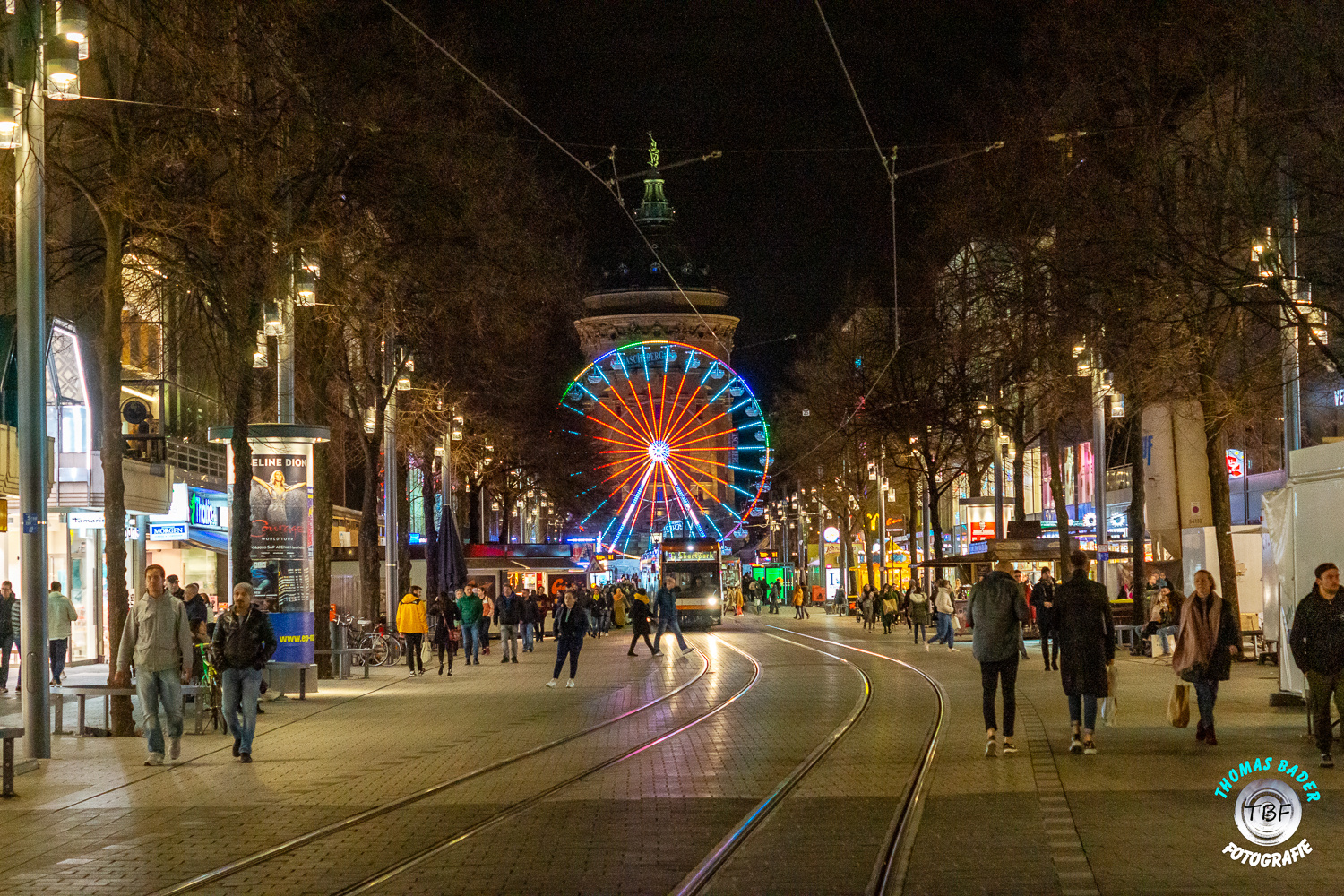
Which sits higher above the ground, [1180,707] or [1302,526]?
[1302,526]

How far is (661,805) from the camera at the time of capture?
1239 centimetres

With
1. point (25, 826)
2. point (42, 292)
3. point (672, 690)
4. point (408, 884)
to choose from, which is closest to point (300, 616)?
point (672, 690)

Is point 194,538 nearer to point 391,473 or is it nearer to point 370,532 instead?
point 391,473

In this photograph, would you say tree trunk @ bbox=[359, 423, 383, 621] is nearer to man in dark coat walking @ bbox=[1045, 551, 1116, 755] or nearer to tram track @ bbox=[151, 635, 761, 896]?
tram track @ bbox=[151, 635, 761, 896]

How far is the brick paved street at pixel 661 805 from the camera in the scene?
9375mm

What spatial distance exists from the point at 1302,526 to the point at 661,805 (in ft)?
26.8

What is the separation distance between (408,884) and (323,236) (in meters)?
14.0

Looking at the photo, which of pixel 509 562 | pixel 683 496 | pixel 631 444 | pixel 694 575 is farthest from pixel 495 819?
pixel 683 496

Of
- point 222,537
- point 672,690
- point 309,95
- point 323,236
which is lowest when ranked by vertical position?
point 672,690

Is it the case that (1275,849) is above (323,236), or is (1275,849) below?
below

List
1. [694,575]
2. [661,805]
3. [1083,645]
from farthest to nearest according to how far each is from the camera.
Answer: [694,575], [1083,645], [661,805]

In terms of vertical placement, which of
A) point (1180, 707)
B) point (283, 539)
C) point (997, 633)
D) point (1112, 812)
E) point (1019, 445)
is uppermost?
point (1019, 445)

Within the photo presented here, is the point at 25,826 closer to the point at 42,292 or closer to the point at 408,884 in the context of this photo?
the point at 408,884

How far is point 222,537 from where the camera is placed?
1590 inches
